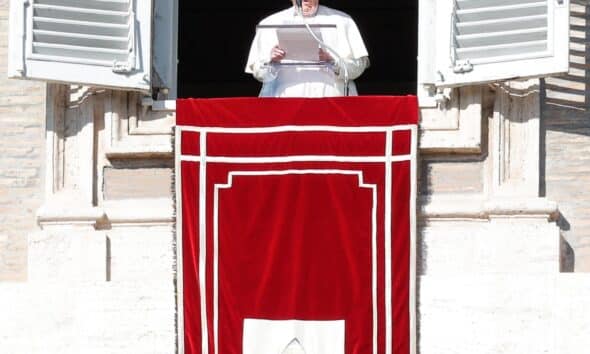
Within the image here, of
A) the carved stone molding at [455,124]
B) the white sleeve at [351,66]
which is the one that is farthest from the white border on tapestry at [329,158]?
the white sleeve at [351,66]

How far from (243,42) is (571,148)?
6.81 meters

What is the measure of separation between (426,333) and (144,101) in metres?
2.15

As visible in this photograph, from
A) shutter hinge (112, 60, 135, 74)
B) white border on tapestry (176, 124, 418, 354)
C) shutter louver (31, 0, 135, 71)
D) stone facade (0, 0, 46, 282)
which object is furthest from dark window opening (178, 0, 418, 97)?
white border on tapestry (176, 124, 418, 354)

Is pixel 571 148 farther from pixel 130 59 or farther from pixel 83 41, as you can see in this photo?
pixel 83 41

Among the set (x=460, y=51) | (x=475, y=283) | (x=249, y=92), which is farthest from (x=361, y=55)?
(x=249, y=92)

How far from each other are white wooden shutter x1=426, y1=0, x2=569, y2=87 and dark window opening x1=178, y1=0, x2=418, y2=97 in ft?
20.1

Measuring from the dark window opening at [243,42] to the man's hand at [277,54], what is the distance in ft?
19.1

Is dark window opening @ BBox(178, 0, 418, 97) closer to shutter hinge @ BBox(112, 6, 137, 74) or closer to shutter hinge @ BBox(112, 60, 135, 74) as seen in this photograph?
shutter hinge @ BBox(112, 6, 137, 74)

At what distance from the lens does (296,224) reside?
1562cm

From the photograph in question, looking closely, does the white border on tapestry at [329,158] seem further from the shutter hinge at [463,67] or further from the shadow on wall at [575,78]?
the shadow on wall at [575,78]

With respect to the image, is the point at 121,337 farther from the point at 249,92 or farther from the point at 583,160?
the point at 249,92

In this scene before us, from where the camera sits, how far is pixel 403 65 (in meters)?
22.4

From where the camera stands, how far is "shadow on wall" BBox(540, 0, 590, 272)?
52.1ft

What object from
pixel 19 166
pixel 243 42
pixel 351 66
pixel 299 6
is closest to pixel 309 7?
pixel 299 6
